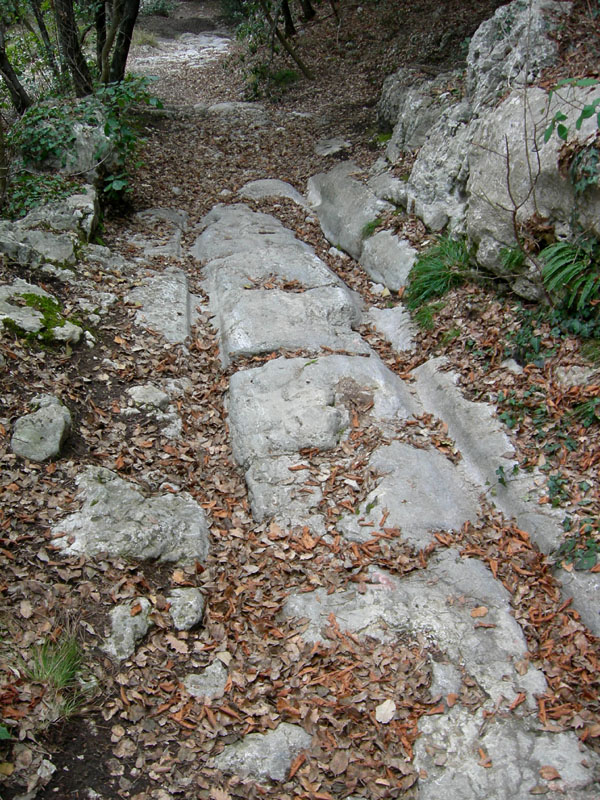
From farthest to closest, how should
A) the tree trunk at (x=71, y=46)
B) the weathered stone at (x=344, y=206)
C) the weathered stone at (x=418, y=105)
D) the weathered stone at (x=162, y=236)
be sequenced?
the tree trunk at (x=71, y=46) → the weathered stone at (x=418, y=105) → the weathered stone at (x=344, y=206) → the weathered stone at (x=162, y=236)

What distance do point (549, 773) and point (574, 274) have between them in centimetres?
386

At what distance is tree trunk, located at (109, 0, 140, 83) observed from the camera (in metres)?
11.1

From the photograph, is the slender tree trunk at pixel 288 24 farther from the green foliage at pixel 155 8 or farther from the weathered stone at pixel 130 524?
the weathered stone at pixel 130 524

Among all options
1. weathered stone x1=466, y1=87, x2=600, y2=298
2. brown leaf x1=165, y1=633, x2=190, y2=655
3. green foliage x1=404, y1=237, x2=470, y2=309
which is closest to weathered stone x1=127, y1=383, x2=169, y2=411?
brown leaf x1=165, y1=633, x2=190, y2=655

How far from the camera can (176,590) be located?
4.09 metres

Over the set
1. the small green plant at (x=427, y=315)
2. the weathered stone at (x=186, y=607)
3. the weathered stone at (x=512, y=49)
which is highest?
the weathered stone at (x=512, y=49)

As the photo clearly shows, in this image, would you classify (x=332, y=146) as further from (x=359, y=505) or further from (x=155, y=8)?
(x=155, y=8)

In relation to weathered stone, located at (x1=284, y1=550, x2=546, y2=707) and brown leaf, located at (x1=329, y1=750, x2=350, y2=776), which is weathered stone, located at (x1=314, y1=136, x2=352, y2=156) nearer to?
weathered stone, located at (x1=284, y1=550, x2=546, y2=707)

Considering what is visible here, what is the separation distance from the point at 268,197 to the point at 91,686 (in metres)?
8.29

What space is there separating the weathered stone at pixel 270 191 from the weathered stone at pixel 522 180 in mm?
3815

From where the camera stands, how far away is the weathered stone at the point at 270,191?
33.0 ft

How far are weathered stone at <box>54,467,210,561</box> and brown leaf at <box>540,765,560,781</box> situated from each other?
2436 millimetres

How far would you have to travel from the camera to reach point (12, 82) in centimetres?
887

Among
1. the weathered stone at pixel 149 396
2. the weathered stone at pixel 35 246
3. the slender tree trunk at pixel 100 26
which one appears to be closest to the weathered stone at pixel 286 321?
the weathered stone at pixel 149 396
